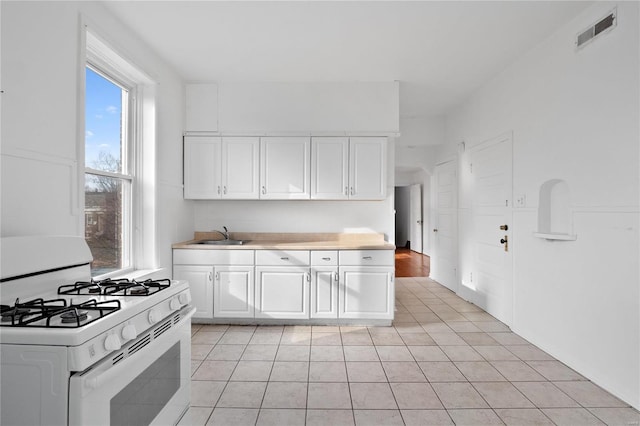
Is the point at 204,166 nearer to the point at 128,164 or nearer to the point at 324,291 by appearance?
the point at 128,164

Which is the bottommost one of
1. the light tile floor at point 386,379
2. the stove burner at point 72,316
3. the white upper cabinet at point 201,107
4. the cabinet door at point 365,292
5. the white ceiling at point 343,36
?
the light tile floor at point 386,379

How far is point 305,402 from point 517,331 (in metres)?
2.37

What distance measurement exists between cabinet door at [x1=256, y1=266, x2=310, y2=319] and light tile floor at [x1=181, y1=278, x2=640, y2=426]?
0.21m

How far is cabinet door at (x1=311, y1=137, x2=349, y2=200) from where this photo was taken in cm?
385

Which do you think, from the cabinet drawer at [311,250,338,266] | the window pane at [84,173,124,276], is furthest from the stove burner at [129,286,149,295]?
the cabinet drawer at [311,250,338,266]

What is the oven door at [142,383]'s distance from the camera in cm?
109

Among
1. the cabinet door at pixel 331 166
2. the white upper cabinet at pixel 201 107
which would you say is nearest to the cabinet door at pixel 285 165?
the cabinet door at pixel 331 166

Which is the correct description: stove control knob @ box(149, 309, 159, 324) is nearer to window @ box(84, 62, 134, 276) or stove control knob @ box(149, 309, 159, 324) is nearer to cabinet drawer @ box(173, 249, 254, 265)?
window @ box(84, 62, 134, 276)

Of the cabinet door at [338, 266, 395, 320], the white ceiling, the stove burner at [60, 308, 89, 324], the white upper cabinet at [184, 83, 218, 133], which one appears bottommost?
the cabinet door at [338, 266, 395, 320]

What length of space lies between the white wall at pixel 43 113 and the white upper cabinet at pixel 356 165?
7.35 ft

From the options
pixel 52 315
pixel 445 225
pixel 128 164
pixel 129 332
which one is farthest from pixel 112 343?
pixel 445 225

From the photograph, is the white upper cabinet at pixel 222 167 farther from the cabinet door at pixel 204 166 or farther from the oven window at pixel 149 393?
the oven window at pixel 149 393

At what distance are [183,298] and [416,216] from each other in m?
8.57

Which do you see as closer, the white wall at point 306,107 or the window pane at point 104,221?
the window pane at point 104,221
